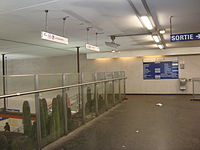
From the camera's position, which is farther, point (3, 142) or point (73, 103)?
point (73, 103)

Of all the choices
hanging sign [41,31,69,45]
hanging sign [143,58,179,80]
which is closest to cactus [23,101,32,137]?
hanging sign [41,31,69,45]

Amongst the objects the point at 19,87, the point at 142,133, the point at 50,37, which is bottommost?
the point at 142,133

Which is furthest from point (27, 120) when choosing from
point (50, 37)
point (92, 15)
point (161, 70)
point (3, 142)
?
point (161, 70)

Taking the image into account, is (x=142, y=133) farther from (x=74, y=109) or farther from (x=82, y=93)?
(x=82, y=93)

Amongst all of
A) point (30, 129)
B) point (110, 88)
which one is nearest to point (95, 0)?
point (30, 129)

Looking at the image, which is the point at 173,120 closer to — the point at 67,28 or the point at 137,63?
the point at 67,28

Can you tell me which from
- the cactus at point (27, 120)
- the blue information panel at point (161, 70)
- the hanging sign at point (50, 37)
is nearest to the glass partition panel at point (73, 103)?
the hanging sign at point (50, 37)

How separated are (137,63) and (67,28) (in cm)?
607

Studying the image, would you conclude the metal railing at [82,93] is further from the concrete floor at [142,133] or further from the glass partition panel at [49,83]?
the concrete floor at [142,133]

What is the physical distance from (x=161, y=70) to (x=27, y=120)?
8079 millimetres

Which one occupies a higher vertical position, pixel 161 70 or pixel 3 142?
pixel 161 70

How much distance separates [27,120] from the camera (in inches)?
126

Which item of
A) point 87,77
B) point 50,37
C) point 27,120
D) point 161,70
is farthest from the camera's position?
point 161,70

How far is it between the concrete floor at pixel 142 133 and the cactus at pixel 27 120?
1.96 ft
